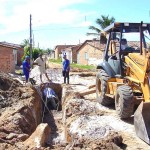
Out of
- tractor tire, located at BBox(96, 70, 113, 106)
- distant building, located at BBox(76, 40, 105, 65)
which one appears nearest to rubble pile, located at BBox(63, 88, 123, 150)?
tractor tire, located at BBox(96, 70, 113, 106)

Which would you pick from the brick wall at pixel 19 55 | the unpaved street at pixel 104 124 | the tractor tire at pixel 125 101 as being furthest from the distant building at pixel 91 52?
the tractor tire at pixel 125 101

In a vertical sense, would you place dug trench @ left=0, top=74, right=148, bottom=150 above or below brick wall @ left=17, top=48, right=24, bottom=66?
below

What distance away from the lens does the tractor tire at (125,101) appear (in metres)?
9.31

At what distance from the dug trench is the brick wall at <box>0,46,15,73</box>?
1384 centimetres

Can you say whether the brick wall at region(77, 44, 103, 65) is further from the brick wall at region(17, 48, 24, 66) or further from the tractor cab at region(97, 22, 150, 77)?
the tractor cab at region(97, 22, 150, 77)

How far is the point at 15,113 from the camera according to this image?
396 inches

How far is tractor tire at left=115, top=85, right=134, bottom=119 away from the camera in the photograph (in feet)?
30.6

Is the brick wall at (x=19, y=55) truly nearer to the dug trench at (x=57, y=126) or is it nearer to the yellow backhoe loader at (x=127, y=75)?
the dug trench at (x=57, y=126)

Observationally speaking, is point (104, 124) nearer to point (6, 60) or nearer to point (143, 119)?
point (143, 119)

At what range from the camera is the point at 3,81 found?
1459cm

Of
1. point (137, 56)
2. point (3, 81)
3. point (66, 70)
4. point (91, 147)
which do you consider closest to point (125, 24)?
point (137, 56)

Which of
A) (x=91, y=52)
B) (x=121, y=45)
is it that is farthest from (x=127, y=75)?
(x=91, y=52)

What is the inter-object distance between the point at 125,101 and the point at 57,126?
153 inches

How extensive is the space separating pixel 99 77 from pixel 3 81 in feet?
15.2
